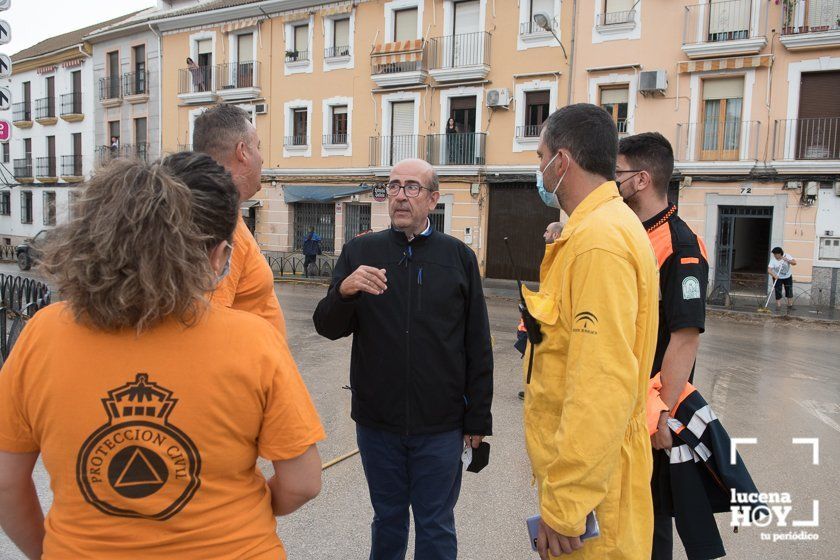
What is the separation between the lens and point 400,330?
2801mm

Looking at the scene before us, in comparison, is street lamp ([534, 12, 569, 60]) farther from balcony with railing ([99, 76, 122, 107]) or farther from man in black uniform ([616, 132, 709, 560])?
balcony with railing ([99, 76, 122, 107])

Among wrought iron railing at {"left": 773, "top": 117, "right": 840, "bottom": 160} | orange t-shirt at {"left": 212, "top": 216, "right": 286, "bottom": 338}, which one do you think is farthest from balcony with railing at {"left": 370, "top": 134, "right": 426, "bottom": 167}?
orange t-shirt at {"left": 212, "top": 216, "right": 286, "bottom": 338}

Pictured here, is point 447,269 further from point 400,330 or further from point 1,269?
point 1,269

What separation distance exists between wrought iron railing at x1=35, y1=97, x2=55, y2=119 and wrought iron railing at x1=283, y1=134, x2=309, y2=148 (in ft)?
54.8

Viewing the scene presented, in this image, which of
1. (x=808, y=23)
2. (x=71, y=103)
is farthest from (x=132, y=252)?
(x=71, y=103)

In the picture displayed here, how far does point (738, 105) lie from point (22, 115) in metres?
35.8

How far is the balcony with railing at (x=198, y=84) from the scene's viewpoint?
24.8 meters

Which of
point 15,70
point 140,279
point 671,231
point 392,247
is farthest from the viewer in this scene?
point 15,70

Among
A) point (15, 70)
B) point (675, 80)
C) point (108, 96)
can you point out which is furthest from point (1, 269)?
point (675, 80)

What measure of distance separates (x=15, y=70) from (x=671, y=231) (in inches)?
1598

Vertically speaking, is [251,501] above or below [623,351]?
below

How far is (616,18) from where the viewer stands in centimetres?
1752

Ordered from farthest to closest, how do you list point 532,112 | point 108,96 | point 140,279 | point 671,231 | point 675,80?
point 108,96, point 532,112, point 675,80, point 671,231, point 140,279

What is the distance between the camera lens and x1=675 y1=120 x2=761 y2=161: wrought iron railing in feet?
53.0
